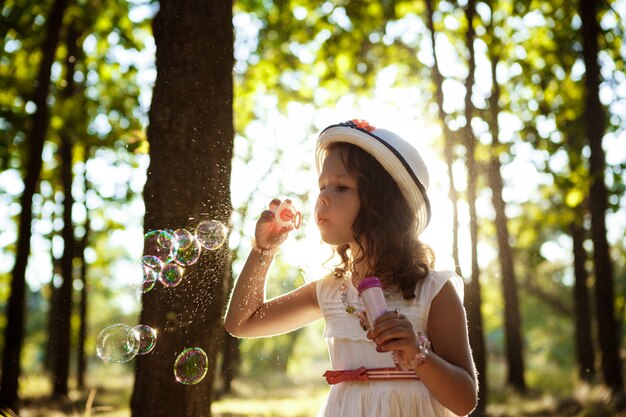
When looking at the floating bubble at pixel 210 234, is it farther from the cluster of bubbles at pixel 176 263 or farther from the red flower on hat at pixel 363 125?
the red flower on hat at pixel 363 125

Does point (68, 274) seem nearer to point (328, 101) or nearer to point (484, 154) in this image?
point (328, 101)

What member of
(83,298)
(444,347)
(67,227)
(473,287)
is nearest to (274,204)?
(444,347)

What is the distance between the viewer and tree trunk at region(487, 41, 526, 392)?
8758 mm

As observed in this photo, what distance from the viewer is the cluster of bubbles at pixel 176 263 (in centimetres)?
314

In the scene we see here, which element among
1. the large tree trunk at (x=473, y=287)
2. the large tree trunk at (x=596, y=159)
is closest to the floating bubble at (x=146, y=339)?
the large tree trunk at (x=473, y=287)

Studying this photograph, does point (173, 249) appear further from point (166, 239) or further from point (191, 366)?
point (191, 366)

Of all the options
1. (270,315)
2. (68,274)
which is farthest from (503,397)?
(270,315)

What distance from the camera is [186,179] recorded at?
3.26m

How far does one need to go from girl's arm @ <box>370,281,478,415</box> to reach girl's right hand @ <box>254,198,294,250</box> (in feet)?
2.14

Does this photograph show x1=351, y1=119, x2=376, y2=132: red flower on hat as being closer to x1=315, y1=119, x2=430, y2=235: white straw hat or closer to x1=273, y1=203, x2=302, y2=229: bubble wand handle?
x1=315, y1=119, x2=430, y2=235: white straw hat

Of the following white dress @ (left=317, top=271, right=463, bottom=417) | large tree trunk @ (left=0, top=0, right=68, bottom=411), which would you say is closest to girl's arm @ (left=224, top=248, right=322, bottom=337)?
white dress @ (left=317, top=271, right=463, bottom=417)

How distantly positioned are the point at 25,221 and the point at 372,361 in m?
7.99

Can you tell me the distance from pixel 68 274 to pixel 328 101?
5271 mm

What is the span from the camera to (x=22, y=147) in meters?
10.9
